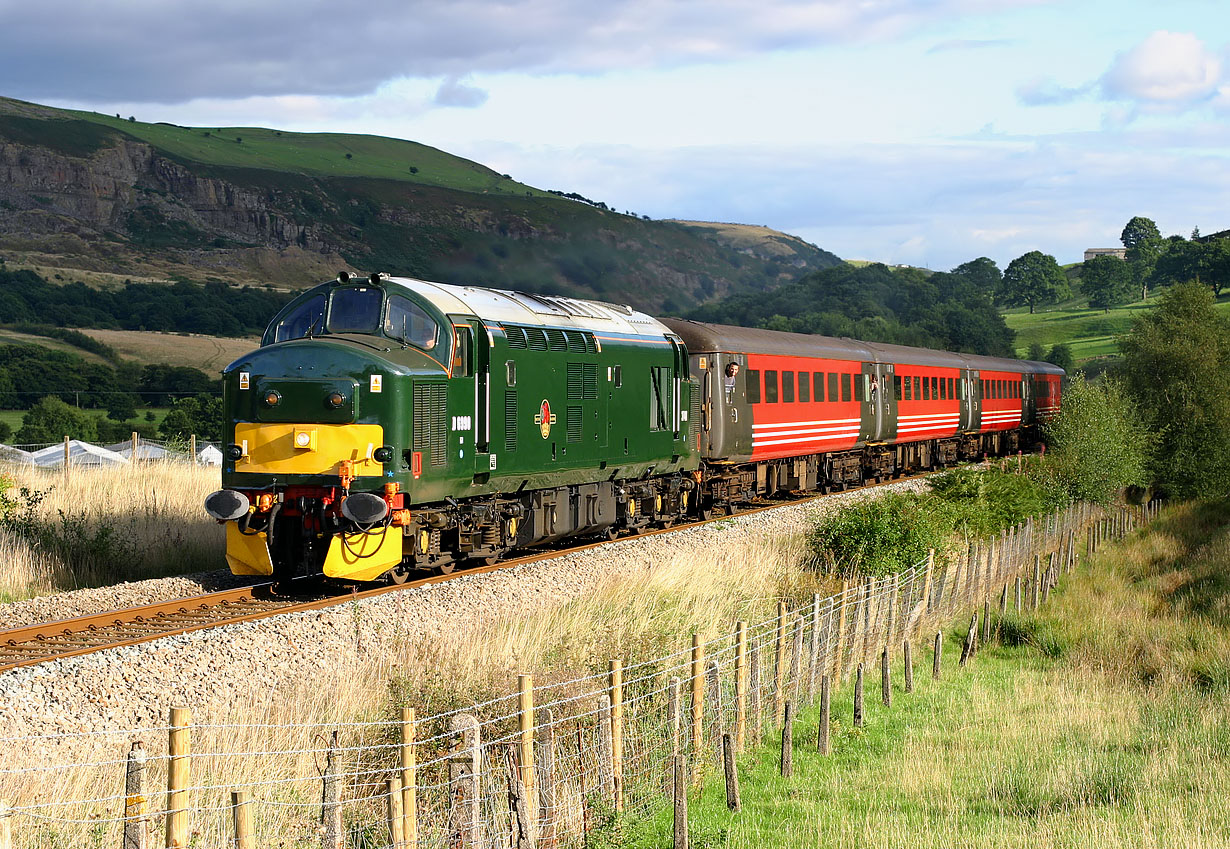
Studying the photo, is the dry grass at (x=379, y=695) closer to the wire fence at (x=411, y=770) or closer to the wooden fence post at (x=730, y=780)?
the wire fence at (x=411, y=770)

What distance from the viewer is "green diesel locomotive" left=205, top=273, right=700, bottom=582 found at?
1538cm

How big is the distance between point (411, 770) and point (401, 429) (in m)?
8.32

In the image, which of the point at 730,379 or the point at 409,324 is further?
the point at 730,379

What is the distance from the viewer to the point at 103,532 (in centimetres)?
1967

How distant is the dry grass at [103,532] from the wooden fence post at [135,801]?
12.8 m

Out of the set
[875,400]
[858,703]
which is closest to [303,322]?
[858,703]

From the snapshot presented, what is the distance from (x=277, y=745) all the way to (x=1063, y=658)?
53.1ft

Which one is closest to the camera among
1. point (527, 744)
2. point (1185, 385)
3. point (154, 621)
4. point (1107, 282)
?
point (527, 744)

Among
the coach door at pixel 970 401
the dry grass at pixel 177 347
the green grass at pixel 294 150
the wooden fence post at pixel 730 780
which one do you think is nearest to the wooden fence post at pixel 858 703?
the wooden fence post at pixel 730 780

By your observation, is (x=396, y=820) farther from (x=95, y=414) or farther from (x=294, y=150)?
(x=294, y=150)

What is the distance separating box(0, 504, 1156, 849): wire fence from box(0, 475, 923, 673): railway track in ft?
10.1

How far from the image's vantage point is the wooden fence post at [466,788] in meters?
7.80

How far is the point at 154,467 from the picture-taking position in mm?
28344

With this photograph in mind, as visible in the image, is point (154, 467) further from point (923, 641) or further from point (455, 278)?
point (455, 278)
